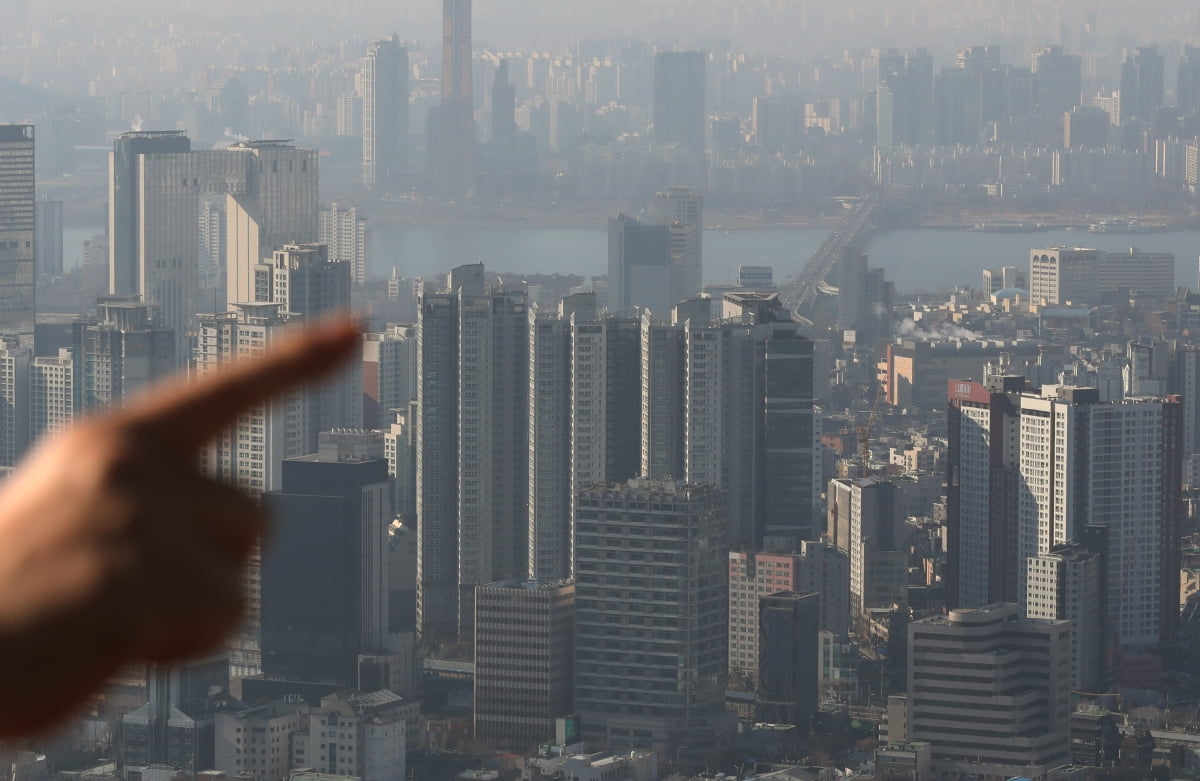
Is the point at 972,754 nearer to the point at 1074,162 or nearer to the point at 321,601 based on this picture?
the point at 321,601

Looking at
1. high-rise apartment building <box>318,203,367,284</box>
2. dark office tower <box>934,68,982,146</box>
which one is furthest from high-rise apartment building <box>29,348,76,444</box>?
dark office tower <box>934,68,982,146</box>

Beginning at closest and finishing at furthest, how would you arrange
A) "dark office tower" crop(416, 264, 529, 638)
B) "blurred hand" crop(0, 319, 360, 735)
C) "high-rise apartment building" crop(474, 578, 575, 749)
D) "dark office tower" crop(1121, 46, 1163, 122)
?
1. "blurred hand" crop(0, 319, 360, 735)
2. "high-rise apartment building" crop(474, 578, 575, 749)
3. "dark office tower" crop(416, 264, 529, 638)
4. "dark office tower" crop(1121, 46, 1163, 122)

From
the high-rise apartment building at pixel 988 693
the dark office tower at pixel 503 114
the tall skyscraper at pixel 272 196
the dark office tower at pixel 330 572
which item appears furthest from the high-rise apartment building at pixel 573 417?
→ the dark office tower at pixel 503 114

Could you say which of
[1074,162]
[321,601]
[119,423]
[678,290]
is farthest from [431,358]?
[119,423]

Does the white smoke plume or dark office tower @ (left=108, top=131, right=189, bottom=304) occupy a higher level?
dark office tower @ (left=108, top=131, right=189, bottom=304)

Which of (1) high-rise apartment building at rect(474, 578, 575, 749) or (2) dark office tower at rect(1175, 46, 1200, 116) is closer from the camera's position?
(1) high-rise apartment building at rect(474, 578, 575, 749)

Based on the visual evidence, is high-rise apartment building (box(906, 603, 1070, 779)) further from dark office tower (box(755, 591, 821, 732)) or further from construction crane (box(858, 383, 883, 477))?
construction crane (box(858, 383, 883, 477))
